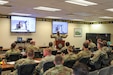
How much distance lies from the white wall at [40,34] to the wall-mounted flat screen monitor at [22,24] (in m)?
0.30

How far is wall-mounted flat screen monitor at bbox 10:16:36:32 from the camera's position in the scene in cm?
1079

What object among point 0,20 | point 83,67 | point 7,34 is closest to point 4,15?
point 0,20

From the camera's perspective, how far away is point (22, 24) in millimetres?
11109

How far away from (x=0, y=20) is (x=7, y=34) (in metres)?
0.91

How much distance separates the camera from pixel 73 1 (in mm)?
6285

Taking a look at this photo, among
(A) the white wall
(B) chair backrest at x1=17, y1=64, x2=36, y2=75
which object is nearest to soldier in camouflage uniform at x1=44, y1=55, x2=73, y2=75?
(B) chair backrest at x1=17, y1=64, x2=36, y2=75

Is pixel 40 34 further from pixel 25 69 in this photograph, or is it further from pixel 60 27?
pixel 25 69

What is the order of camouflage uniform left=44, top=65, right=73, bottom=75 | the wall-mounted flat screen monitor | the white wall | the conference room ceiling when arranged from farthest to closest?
the wall-mounted flat screen monitor
the white wall
the conference room ceiling
camouflage uniform left=44, top=65, right=73, bottom=75

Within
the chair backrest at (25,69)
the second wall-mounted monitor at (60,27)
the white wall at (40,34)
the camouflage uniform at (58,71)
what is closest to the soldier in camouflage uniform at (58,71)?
the camouflage uniform at (58,71)

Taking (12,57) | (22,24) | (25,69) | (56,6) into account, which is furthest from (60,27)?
(25,69)

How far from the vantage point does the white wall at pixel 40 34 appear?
10.6 metres

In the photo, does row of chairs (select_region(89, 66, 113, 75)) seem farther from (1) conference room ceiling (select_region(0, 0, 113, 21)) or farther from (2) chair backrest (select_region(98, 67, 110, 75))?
(1) conference room ceiling (select_region(0, 0, 113, 21))

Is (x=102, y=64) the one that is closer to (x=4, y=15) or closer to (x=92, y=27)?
(x=4, y=15)

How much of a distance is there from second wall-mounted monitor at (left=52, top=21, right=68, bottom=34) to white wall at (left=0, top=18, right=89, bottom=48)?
32 cm
